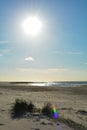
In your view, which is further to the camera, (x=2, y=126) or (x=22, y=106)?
(x=22, y=106)

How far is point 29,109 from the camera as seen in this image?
10.3 meters

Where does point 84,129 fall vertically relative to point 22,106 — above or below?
below

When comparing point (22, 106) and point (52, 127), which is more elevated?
point (22, 106)

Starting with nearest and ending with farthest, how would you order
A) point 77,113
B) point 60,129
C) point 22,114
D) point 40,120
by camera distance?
point 60,129, point 40,120, point 22,114, point 77,113

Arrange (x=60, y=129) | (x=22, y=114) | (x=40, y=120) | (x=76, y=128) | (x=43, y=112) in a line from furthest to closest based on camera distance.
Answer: (x=43, y=112) < (x=22, y=114) < (x=40, y=120) < (x=76, y=128) < (x=60, y=129)

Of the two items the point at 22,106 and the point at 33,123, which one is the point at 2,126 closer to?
the point at 33,123

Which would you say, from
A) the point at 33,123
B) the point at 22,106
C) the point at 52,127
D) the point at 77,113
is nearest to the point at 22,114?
the point at 22,106

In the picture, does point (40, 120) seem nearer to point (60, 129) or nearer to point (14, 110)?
point (60, 129)

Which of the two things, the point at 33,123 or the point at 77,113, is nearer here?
the point at 33,123

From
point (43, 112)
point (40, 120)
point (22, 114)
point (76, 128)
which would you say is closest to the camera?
point (76, 128)

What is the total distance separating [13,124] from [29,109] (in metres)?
2.88

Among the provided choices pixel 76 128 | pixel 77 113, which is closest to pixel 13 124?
pixel 76 128


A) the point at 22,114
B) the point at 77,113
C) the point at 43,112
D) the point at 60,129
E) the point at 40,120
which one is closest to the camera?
the point at 60,129

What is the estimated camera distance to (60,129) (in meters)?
7.10
